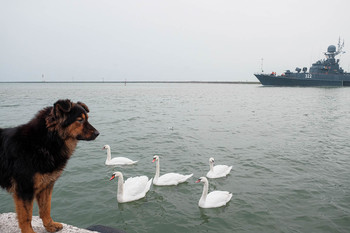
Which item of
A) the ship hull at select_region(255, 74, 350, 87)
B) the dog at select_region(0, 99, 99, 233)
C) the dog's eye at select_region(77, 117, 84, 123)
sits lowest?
the dog at select_region(0, 99, 99, 233)

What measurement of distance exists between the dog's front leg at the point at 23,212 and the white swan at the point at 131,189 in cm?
385

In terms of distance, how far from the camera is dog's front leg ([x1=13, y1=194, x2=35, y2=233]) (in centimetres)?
317

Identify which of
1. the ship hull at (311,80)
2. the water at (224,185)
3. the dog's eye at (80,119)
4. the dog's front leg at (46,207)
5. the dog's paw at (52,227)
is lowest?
the water at (224,185)

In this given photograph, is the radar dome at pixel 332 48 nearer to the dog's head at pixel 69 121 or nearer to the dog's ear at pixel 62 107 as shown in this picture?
the dog's head at pixel 69 121

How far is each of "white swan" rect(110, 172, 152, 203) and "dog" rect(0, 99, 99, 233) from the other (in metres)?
3.98

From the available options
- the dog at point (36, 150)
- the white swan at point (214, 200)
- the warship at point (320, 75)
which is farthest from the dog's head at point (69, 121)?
the warship at point (320, 75)

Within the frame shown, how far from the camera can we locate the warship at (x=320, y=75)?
316ft

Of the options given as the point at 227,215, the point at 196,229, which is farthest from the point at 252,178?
the point at 196,229

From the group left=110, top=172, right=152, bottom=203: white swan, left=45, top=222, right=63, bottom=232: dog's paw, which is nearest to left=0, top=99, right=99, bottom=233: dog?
left=45, top=222, right=63, bottom=232: dog's paw

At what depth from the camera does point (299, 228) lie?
6.00m

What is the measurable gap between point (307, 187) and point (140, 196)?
580 centimetres

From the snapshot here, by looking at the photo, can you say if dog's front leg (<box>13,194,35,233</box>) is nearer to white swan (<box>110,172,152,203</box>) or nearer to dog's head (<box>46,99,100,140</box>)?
dog's head (<box>46,99,100,140</box>)

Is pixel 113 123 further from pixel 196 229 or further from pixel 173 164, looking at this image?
pixel 196 229

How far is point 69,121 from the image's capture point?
3.27 meters
